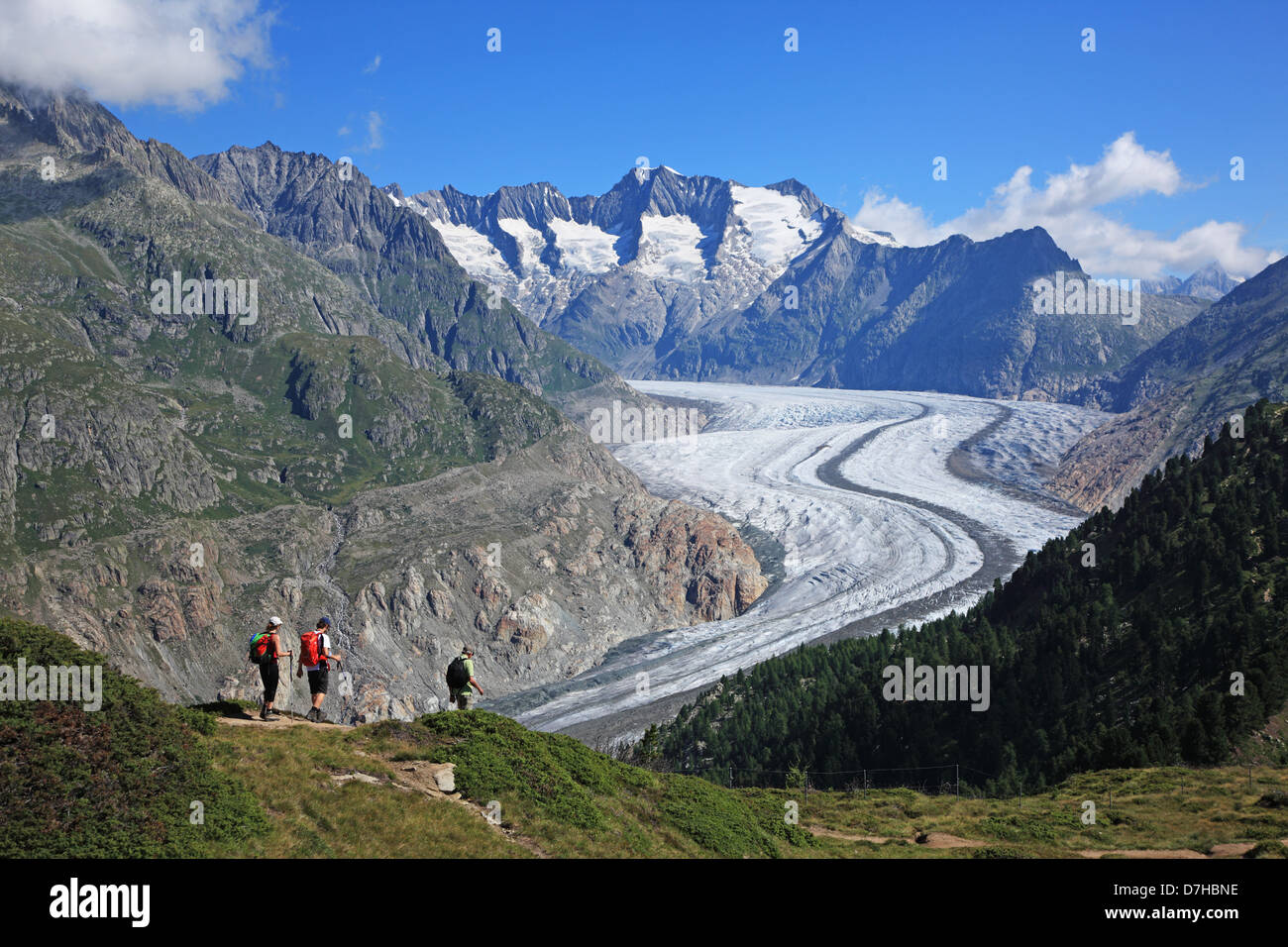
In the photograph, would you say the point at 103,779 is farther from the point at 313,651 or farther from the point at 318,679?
the point at 318,679

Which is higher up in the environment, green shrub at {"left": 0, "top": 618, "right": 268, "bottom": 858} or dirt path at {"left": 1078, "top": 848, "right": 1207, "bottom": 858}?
green shrub at {"left": 0, "top": 618, "right": 268, "bottom": 858}

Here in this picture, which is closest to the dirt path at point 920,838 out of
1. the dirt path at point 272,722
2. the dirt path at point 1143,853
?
the dirt path at point 1143,853

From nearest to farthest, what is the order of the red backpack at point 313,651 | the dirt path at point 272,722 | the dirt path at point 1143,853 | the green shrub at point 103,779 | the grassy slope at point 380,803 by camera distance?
1. the green shrub at point 103,779
2. the grassy slope at point 380,803
3. the dirt path at point 272,722
4. the red backpack at point 313,651
5. the dirt path at point 1143,853

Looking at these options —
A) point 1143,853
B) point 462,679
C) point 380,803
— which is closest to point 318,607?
point 462,679

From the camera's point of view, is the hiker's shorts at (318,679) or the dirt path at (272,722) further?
the hiker's shorts at (318,679)

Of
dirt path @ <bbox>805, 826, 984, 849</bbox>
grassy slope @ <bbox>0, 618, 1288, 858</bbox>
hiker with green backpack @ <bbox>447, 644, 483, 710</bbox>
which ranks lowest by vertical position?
dirt path @ <bbox>805, 826, 984, 849</bbox>

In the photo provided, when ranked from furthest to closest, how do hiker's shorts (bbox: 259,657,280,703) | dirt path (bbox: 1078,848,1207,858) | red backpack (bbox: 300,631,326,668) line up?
dirt path (bbox: 1078,848,1207,858)
red backpack (bbox: 300,631,326,668)
hiker's shorts (bbox: 259,657,280,703)

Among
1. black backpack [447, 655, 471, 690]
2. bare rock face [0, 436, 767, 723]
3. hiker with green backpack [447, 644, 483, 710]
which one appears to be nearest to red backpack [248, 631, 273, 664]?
hiker with green backpack [447, 644, 483, 710]

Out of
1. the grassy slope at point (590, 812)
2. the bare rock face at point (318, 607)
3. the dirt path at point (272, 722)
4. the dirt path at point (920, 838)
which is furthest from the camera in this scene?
the bare rock face at point (318, 607)

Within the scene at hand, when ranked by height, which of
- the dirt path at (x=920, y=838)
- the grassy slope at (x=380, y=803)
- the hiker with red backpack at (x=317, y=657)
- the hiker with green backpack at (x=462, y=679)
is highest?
the hiker with red backpack at (x=317, y=657)

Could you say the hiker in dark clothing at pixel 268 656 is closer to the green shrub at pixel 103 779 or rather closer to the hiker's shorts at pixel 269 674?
the hiker's shorts at pixel 269 674

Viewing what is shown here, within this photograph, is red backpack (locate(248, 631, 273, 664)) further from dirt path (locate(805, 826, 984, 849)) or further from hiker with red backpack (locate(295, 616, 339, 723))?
dirt path (locate(805, 826, 984, 849))
